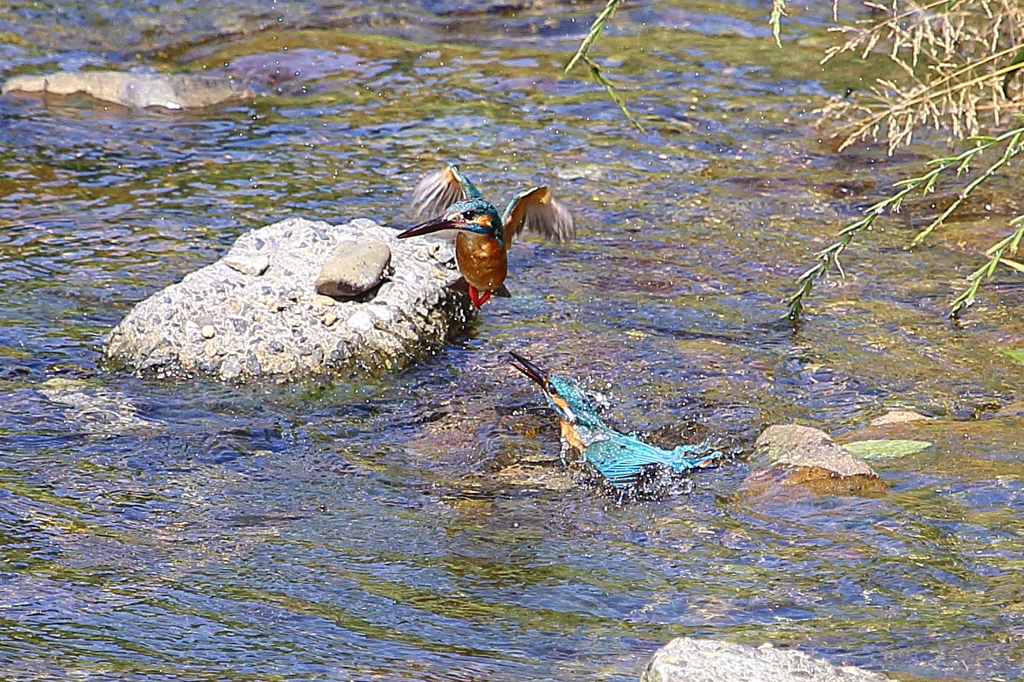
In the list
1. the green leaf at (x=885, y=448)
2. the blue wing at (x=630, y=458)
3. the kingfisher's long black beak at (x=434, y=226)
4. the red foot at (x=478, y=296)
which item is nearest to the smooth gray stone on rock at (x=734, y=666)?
the blue wing at (x=630, y=458)

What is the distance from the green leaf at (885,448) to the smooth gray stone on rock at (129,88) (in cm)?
593

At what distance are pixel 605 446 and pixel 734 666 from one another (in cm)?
188

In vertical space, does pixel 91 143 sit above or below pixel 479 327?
above

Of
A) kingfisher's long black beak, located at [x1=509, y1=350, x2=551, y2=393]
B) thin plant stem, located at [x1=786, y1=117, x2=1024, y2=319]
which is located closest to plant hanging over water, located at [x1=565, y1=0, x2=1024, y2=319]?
thin plant stem, located at [x1=786, y1=117, x2=1024, y2=319]

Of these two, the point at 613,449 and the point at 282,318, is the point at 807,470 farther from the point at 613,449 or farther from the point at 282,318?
the point at 282,318

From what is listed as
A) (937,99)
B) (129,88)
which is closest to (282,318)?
(937,99)

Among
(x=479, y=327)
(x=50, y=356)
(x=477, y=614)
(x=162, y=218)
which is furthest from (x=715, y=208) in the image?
(x=477, y=614)

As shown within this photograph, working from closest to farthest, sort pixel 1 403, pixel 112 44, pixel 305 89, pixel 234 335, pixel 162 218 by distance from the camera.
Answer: pixel 1 403
pixel 234 335
pixel 162 218
pixel 305 89
pixel 112 44

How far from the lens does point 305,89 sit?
9664 mm

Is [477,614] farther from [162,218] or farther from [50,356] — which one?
[162,218]

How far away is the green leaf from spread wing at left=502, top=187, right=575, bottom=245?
1670mm

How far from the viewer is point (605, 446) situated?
15.5 ft

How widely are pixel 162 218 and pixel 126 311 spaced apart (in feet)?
4.16

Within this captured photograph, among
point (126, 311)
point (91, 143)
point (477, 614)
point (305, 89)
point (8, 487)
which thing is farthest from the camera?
point (305, 89)
